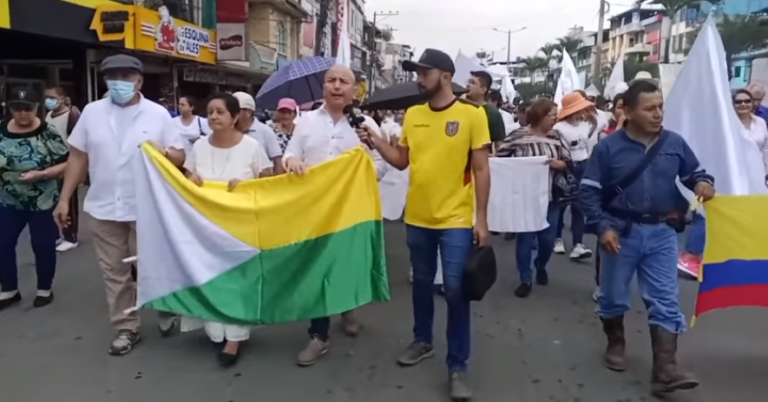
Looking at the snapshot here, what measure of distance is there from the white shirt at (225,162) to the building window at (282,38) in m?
33.6

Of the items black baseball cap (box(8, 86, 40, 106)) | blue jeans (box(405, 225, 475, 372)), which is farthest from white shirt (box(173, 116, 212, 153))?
blue jeans (box(405, 225, 475, 372))

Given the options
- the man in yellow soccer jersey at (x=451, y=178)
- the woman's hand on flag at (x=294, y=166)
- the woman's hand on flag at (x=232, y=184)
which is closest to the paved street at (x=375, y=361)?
the man in yellow soccer jersey at (x=451, y=178)

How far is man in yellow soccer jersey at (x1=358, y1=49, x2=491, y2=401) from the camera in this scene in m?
4.41

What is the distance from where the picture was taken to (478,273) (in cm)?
431

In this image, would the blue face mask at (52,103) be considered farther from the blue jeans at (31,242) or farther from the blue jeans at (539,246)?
the blue jeans at (539,246)

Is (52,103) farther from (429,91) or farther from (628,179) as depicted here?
(628,179)

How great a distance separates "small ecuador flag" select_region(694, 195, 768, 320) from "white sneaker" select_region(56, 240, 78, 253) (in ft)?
22.0

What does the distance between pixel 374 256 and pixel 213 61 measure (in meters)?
20.1

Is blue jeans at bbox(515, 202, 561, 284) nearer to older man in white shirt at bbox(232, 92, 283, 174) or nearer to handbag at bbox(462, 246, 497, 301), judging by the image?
older man in white shirt at bbox(232, 92, 283, 174)

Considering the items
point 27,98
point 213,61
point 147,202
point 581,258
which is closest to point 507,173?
point 581,258

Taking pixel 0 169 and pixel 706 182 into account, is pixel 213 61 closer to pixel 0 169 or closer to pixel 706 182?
pixel 0 169

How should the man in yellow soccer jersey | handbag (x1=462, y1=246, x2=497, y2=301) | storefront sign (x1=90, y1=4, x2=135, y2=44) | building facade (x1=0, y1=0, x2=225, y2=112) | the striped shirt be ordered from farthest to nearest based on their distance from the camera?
storefront sign (x1=90, y1=4, x2=135, y2=44)
building facade (x1=0, y1=0, x2=225, y2=112)
the striped shirt
the man in yellow soccer jersey
handbag (x1=462, y1=246, x2=497, y2=301)

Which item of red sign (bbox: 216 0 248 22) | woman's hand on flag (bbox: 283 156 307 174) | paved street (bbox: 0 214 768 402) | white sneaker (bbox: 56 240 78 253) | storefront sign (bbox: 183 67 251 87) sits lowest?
paved street (bbox: 0 214 768 402)

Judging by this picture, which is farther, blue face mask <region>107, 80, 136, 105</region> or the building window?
the building window
